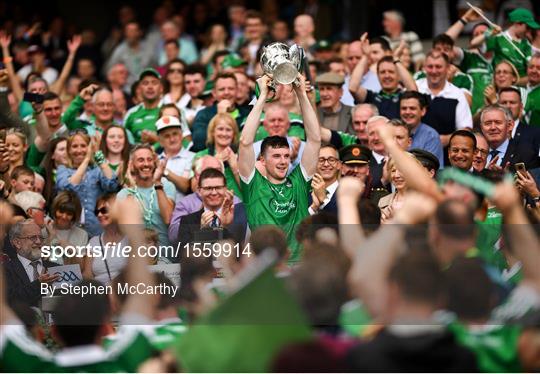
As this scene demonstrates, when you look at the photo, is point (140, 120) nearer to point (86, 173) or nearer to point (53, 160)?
point (53, 160)

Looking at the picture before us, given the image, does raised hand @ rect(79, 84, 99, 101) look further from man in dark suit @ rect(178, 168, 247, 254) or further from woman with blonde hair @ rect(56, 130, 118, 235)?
man in dark suit @ rect(178, 168, 247, 254)

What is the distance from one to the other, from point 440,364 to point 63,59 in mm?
12007

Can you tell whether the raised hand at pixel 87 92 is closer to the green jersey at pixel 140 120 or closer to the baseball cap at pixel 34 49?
the green jersey at pixel 140 120

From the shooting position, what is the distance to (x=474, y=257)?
6809mm

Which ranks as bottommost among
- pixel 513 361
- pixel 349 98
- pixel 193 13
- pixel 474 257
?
pixel 513 361

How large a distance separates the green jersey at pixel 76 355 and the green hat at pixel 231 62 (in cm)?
797

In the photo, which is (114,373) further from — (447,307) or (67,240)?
(67,240)

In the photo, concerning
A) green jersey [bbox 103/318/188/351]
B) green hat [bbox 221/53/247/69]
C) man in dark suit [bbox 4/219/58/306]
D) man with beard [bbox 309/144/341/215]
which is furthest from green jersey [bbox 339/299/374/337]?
green hat [bbox 221/53/247/69]

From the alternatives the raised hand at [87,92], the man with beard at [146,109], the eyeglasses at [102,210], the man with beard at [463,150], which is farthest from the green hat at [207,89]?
the man with beard at [463,150]

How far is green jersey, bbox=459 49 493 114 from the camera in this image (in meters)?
13.5

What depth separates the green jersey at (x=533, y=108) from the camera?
1253 centimetres

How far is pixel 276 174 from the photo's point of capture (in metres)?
10.2

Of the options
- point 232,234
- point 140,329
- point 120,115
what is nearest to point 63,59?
point 120,115

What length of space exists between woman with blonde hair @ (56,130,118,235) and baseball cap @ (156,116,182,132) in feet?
2.01
